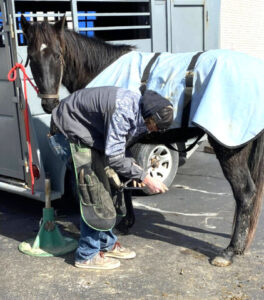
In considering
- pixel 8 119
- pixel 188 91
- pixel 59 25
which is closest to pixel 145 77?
pixel 188 91

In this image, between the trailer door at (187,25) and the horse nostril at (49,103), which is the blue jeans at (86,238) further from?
the trailer door at (187,25)

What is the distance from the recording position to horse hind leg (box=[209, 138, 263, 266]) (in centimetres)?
344

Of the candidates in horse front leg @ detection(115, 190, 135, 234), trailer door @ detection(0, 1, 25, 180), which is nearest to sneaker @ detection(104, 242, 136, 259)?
horse front leg @ detection(115, 190, 135, 234)

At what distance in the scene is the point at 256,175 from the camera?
358 centimetres

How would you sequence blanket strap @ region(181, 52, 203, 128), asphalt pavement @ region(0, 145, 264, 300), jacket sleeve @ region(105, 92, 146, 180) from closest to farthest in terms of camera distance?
jacket sleeve @ region(105, 92, 146, 180) < asphalt pavement @ region(0, 145, 264, 300) < blanket strap @ region(181, 52, 203, 128)

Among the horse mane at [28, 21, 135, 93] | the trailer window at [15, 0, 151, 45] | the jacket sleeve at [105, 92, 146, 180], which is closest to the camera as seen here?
the jacket sleeve at [105, 92, 146, 180]

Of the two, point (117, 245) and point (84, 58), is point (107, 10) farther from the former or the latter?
point (117, 245)

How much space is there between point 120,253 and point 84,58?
1781mm

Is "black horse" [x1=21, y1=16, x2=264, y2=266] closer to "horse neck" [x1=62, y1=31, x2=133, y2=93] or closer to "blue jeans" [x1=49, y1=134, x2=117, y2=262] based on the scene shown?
"horse neck" [x1=62, y1=31, x2=133, y2=93]

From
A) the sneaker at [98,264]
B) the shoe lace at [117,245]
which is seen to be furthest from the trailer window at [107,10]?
the sneaker at [98,264]

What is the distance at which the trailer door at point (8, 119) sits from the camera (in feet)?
14.0

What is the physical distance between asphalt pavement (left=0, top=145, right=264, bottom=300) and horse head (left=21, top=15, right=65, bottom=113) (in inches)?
53.6

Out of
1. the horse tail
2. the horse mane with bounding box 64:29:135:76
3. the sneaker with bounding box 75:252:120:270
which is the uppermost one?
the horse mane with bounding box 64:29:135:76

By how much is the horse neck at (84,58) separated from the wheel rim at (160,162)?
1448mm
